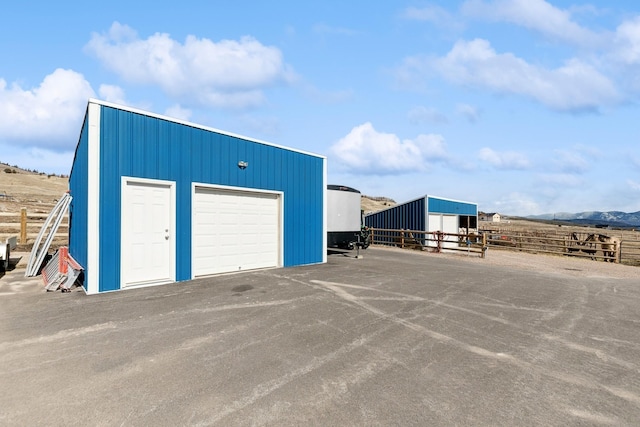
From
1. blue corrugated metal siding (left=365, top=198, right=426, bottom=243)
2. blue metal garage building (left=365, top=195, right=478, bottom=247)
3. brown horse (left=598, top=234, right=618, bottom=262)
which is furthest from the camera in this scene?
blue corrugated metal siding (left=365, top=198, right=426, bottom=243)

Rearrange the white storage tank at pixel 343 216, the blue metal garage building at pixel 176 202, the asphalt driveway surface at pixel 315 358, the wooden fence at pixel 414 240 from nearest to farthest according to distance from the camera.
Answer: the asphalt driveway surface at pixel 315 358
the blue metal garage building at pixel 176 202
the white storage tank at pixel 343 216
the wooden fence at pixel 414 240

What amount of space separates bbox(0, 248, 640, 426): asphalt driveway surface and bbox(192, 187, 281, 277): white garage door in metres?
2.02

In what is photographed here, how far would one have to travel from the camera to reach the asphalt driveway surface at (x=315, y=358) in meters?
2.90

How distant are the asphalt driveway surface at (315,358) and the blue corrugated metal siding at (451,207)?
1469 centimetres

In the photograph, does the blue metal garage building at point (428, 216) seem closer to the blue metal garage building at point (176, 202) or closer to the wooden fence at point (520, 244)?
the wooden fence at point (520, 244)

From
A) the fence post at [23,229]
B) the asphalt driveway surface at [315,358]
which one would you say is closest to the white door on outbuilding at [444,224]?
the asphalt driveway surface at [315,358]

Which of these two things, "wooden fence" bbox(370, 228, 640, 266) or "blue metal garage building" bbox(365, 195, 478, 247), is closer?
"wooden fence" bbox(370, 228, 640, 266)

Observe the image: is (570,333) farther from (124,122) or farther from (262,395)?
(124,122)

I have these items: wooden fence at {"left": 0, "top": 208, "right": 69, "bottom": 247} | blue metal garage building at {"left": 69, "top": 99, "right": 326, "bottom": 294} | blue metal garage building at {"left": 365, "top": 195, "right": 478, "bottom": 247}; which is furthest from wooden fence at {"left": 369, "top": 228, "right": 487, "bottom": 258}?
wooden fence at {"left": 0, "top": 208, "right": 69, "bottom": 247}

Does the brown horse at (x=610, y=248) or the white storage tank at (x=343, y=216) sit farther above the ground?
the white storage tank at (x=343, y=216)

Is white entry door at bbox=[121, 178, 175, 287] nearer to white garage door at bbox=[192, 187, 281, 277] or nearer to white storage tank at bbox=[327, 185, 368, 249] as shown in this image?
white garage door at bbox=[192, 187, 281, 277]

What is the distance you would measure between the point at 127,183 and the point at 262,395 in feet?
21.8

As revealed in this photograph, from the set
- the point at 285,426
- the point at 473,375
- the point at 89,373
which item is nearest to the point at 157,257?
the point at 89,373

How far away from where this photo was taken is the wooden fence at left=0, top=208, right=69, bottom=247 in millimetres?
14141
